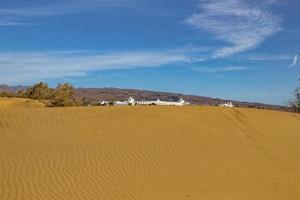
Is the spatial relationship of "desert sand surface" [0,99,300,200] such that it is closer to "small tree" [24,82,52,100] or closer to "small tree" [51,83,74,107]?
"small tree" [51,83,74,107]

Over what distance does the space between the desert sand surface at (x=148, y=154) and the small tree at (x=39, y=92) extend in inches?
655

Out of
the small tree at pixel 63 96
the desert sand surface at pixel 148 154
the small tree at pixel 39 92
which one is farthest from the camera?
the small tree at pixel 39 92

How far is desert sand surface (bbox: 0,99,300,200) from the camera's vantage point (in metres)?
12.1

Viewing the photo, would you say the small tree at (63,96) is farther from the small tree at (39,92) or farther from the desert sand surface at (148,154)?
the desert sand surface at (148,154)

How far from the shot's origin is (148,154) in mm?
16312

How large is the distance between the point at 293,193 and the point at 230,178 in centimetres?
170

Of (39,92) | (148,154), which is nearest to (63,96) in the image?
(39,92)

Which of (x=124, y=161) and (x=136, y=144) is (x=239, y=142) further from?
(x=124, y=161)

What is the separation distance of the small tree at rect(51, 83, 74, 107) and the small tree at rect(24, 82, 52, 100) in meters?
0.60

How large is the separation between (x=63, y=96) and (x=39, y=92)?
224 inches

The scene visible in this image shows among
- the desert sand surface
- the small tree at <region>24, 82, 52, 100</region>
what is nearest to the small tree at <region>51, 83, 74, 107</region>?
the small tree at <region>24, 82, 52, 100</region>

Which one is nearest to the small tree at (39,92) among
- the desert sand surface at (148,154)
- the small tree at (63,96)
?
the small tree at (63,96)

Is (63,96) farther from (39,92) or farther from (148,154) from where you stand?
(148,154)

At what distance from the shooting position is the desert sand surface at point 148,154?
12.1 meters
